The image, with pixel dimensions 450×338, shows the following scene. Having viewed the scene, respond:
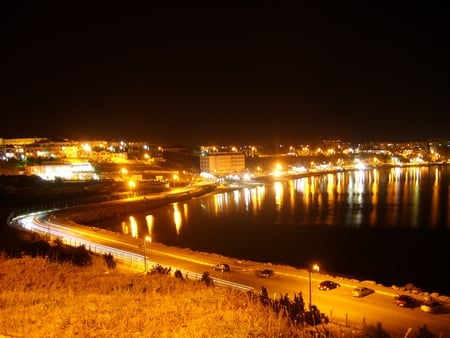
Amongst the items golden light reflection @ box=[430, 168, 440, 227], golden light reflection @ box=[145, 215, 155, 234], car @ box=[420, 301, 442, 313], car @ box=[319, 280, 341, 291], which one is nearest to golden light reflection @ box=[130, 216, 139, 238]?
golden light reflection @ box=[145, 215, 155, 234]

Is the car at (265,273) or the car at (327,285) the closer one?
the car at (327,285)

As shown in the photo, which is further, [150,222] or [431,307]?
[150,222]

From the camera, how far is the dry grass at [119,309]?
3.52m

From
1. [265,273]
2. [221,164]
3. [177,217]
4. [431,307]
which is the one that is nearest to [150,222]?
[177,217]

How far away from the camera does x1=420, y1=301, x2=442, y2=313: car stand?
7172mm

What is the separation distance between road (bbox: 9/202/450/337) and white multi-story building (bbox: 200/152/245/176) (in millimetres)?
37844

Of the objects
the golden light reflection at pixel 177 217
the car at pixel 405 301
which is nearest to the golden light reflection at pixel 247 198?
the golden light reflection at pixel 177 217

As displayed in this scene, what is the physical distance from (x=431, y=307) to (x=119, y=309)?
536 centimetres

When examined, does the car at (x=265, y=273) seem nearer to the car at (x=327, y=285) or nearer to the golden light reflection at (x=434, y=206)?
the car at (x=327, y=285)

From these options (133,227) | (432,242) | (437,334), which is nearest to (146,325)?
(437,334)

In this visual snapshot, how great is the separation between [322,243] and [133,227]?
29.8 ft

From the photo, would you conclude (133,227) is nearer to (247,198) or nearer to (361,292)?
(247,198)

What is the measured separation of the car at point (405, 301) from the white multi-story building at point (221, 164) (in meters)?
45.1

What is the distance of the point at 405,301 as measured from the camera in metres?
7.43
